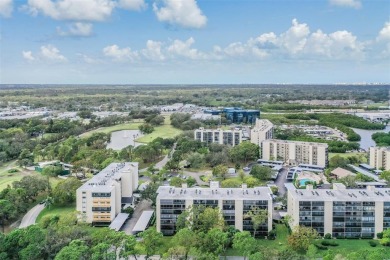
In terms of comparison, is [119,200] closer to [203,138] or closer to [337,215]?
[337,215]

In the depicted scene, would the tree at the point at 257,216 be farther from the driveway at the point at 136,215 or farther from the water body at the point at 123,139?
the water body at the point at 123,139

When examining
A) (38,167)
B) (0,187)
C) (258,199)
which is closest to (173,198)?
(258,199)

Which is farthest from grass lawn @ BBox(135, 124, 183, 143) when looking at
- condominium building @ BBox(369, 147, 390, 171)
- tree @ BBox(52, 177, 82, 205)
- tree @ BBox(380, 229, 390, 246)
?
tree @ BBox(380, 229, 390, 246)

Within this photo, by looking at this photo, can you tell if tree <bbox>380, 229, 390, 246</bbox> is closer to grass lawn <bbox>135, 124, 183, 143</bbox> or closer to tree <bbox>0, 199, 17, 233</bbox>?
tree <bbox>0, 199, 17, 233</bbox>

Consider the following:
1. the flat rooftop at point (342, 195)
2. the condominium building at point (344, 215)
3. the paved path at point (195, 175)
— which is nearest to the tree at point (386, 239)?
the condominium building at point (344, 215)

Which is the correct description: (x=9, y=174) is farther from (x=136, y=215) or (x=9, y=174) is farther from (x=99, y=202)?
(x=136, y=215)
